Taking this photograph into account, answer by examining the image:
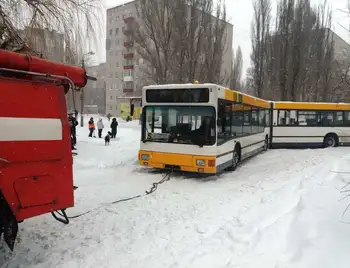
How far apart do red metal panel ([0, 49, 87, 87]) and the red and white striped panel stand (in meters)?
0.67

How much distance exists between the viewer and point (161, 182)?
31.0 feet

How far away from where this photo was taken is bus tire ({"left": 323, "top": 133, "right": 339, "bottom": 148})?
770 inches

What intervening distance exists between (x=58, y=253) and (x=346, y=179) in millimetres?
5889

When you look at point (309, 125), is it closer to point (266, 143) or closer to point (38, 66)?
point (266, 143)

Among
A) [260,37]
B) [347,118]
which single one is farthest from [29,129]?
[260,37]

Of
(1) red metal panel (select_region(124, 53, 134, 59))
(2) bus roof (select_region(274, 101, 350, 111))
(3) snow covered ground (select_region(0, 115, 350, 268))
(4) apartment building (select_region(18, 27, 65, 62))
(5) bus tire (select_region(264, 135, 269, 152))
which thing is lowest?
(3) snow covered ground (select_region(0, 115, 350, 268))

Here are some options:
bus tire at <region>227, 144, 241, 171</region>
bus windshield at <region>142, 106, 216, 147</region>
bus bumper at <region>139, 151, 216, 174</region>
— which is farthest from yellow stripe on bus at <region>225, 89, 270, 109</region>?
bus bumper at <region>139, 151, 216, 174</region>

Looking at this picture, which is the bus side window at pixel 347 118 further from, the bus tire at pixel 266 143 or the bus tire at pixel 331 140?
the bus tire at pixel 266 143

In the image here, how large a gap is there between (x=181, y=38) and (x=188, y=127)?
15.9 m

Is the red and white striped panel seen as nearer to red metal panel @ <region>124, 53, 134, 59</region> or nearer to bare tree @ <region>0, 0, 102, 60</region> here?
bare tree @ <region>0, 0, 102, 60</region>

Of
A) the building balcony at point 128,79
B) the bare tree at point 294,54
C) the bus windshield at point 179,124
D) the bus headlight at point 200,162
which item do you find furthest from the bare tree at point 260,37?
the building balcony at point 128,79

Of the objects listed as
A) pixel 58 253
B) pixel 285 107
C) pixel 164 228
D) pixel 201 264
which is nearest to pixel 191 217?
pixel 164 228

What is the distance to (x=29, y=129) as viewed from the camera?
4102 mm

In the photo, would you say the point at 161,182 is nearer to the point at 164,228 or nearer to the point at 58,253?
the point at 164,228
